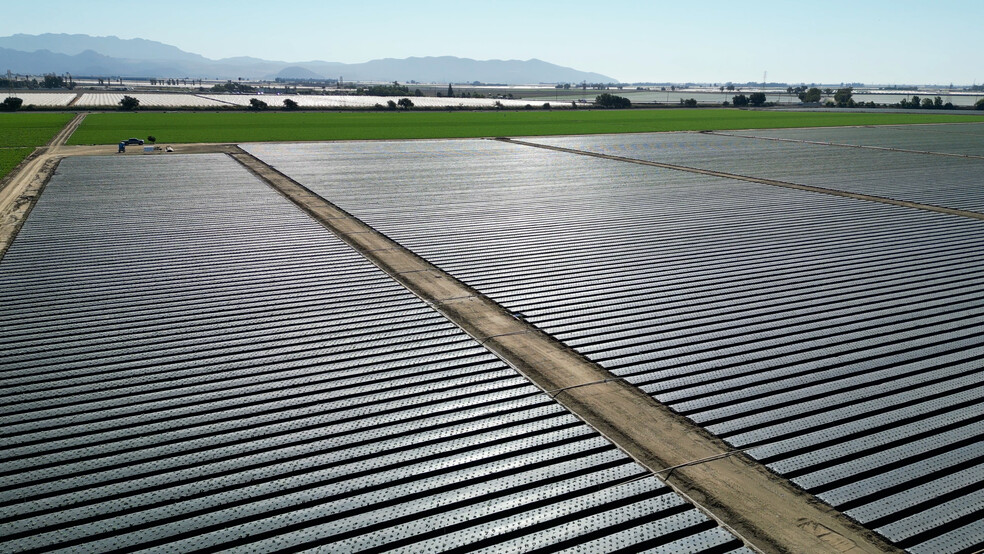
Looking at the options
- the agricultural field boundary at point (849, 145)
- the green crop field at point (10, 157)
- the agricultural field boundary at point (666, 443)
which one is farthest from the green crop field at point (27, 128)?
the agricultural field boundary at point (849, 145)

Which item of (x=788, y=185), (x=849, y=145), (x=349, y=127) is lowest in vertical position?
(x=788, y=185)

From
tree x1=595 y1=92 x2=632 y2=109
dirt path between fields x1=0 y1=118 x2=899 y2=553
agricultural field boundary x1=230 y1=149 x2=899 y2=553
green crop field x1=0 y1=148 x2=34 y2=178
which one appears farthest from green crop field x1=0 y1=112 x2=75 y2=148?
tree x1=595 y1=92 x2=632 y2=109

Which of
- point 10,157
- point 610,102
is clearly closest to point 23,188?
point 10,157

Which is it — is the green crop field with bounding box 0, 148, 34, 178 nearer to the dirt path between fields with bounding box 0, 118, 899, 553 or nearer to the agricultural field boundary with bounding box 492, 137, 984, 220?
the dirt path between fields with bounding box 0, 118, 899, 553

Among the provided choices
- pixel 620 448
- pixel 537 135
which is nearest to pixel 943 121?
pixel 537 135

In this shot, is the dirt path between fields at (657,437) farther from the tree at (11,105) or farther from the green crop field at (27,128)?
the tree at (11,105)

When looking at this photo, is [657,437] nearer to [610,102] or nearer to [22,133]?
[22,133]

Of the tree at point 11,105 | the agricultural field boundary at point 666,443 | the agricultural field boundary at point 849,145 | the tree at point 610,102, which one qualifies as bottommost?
the agricultural field boundary at point 666,443
